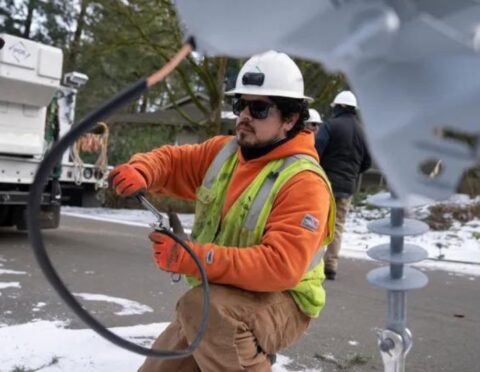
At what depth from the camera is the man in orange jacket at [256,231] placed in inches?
96.0

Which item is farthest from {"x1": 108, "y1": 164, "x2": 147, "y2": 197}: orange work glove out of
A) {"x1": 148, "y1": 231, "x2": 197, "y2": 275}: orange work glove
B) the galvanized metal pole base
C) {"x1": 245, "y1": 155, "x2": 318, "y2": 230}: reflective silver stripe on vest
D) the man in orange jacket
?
the galvanized metal pole base

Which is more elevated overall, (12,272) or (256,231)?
(256,231)

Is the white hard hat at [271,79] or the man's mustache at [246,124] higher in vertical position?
the white hard hat at [271,79]

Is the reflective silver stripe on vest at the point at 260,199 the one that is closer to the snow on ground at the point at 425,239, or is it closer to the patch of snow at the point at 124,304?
the patch of snow at the point at 124,304

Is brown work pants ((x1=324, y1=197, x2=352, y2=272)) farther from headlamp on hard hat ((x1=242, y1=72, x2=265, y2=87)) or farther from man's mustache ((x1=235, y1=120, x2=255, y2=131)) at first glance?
headlamp on hard hat ((x1=242, y1=72, x2=265, y2=87))

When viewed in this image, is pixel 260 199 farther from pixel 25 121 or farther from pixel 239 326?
pixel 25 121

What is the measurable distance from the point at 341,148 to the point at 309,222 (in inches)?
184

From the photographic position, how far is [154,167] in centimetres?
293

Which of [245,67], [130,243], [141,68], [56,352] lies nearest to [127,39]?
[141,68]

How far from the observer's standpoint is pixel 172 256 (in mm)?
2396

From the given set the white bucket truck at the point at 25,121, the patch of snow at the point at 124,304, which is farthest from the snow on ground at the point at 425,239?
the patch of snow at the point at 124,304

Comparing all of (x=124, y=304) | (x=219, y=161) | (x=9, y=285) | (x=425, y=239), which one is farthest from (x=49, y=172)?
(x=425, y=239)

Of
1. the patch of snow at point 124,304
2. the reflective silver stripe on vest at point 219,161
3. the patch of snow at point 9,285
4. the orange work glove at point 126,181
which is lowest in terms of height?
the patch of snow at point 124,304

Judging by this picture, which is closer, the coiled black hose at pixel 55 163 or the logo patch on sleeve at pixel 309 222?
the coiled black hose at pixel 55 163
